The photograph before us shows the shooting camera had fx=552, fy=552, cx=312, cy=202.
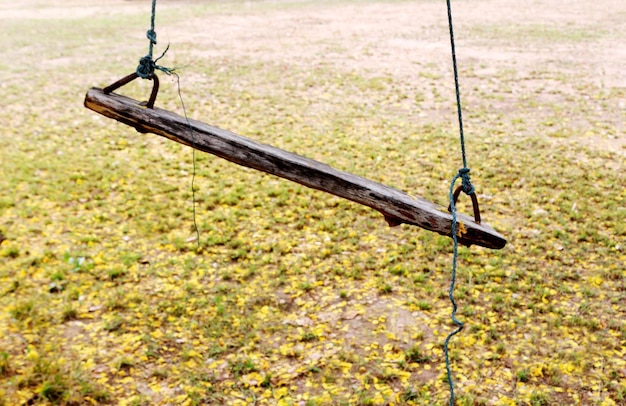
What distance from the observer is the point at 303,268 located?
5.46 metres

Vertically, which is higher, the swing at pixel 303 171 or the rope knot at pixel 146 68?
the rope knot at pixel 146 68

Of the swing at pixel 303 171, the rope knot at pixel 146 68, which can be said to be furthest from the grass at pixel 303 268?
the rope knot at pixel 146 68

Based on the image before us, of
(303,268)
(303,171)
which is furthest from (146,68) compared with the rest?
(303,268)

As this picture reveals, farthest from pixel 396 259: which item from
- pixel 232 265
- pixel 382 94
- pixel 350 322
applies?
pixel 382 94

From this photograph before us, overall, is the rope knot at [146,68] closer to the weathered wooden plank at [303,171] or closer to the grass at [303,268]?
the weathered wooden plank at [303,171]

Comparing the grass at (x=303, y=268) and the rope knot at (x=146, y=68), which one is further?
the grass at (x=303, y=268)

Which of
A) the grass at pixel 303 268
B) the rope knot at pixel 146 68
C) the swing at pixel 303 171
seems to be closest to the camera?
the swing at pixel 303 171

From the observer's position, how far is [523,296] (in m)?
4.99

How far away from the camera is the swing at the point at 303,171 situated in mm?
2588

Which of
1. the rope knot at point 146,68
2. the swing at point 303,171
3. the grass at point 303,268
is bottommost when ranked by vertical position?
the grass at point 303,268

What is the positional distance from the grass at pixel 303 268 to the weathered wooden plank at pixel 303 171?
176 centimetres

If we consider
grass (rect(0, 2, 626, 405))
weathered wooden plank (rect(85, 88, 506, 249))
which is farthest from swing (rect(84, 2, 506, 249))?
grass (rect(0, 2, 626, 405))

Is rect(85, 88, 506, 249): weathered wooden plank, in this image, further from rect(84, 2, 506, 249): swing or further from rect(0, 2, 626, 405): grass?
rect(0, 2, 626, 405): grass

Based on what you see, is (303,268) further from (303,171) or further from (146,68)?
(146,68)
